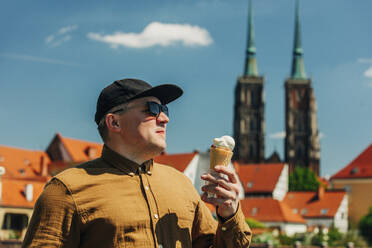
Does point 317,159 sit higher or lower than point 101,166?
higher

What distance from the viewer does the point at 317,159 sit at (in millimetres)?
127250

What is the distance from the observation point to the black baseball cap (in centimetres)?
309

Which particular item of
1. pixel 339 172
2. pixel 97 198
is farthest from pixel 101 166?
pixel 339 172

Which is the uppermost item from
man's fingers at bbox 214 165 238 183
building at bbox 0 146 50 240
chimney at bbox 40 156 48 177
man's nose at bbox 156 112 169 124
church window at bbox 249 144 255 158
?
church window at bbox 249 144 255 158

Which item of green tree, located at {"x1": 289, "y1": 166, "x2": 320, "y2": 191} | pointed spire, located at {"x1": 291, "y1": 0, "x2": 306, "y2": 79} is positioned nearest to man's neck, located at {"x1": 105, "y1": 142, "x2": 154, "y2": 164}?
green tree, located at {"x1": 289, "y1": 166, "x2": 320, "y2": 191}

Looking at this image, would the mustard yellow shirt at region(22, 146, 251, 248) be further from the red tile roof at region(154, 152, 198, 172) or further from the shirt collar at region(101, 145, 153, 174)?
the red tile roof at region(154, 152, 198, 172)

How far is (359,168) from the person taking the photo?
75.4 m

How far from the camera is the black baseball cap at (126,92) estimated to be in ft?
10.2

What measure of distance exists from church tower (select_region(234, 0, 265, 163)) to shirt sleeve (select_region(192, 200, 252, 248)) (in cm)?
12444

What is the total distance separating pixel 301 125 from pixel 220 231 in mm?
130660

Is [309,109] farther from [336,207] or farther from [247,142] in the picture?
[336,207]

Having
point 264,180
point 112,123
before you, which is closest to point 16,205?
point 112,123

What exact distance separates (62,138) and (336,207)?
103ft

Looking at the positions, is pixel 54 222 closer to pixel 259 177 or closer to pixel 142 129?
pixel 142 129
